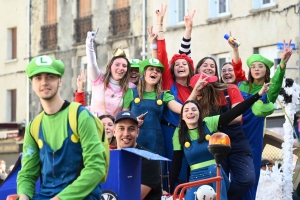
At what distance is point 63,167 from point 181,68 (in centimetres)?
436

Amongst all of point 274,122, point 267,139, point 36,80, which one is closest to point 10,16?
point 274,122

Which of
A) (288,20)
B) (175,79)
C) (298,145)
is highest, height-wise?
(288,20)

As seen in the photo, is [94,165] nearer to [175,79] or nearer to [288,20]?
[175,79]

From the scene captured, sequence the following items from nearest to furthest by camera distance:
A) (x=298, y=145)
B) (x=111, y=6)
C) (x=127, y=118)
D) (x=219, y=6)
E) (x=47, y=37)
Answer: (x=127, y=118) < (x=298, y=145) < (x=219, y=6) < (x=111, y=6) < (x=47, y=37)

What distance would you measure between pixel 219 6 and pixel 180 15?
6.75 feet

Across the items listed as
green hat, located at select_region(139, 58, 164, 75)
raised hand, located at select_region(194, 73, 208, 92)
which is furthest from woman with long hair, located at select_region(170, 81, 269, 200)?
green hat, located at select_region(139, 58, 164, 75)

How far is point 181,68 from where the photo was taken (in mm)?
10430

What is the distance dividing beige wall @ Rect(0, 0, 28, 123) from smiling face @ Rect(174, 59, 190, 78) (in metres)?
29.2

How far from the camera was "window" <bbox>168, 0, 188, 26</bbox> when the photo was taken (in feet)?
104

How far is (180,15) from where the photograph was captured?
31.9 metres

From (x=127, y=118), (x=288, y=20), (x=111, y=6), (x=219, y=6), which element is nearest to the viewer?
(x=127, y=118)

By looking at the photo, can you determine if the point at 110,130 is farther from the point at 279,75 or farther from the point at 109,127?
the point at 279,75

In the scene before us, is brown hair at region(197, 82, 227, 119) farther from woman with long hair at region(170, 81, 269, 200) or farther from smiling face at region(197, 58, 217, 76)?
woman with long hair at region(170, 81, 269, 200)

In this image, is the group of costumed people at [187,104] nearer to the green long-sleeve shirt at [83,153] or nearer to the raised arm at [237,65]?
the raised arm at [237,65]
